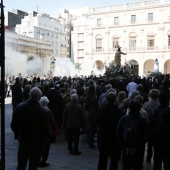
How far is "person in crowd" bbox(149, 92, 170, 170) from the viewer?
4.66 metres

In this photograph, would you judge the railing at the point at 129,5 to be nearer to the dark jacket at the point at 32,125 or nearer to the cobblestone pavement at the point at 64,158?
the cobblestone pavement at the point at 64,158

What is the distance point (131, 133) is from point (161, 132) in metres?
0.56

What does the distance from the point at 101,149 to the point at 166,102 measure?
4.88ft

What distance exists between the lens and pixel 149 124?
15.9 ft

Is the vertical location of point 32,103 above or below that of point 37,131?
above

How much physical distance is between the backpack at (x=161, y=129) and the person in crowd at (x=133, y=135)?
26 cm

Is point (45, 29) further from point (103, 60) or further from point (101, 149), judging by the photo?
point (101, 149)

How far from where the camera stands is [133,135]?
4.51m

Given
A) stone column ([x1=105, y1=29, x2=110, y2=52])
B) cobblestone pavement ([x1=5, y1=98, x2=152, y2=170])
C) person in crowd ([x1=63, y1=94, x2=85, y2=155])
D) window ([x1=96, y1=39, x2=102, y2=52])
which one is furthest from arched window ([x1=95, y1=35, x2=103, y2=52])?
person in crowd ([x1=63, y1=94, x2=85, y2=155])

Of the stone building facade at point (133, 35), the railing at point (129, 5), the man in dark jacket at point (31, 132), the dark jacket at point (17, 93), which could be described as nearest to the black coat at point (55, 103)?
the dark jacket at point (17, 93)

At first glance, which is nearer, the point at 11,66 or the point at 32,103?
the point at 32,103

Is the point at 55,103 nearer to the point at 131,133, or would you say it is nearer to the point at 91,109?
the point at 91,109

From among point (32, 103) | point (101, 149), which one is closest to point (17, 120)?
point (32, 103)

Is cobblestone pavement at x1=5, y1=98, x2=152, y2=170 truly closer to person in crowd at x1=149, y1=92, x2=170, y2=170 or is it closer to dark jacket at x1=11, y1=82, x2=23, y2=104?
person in crowd at x1=149, y1=92, x2=170, y2=170
